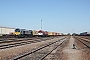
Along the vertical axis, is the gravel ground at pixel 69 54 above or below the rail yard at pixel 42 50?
below

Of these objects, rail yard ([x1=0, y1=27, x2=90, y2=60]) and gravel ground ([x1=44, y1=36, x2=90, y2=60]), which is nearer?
gravel ground ([x1=44, y1=36, x2=90, y2=60])

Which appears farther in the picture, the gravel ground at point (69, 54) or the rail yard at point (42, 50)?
the rail yard at point (42, 50)

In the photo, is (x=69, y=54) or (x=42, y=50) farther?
(x=42, y=50)

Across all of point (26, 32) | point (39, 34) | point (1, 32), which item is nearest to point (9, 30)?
point (1, 32)

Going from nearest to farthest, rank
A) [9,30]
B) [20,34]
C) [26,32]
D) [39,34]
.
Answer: [20,34], [26,32], [39,34], [9,30]

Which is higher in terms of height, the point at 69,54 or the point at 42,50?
the point at 42,50

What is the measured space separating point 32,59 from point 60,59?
1.98 meters

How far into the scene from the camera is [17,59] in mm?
12477

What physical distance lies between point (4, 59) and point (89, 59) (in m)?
5.99

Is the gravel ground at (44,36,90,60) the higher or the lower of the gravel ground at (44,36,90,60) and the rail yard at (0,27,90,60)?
the lower

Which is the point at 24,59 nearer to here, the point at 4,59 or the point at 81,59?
the point at 4,59

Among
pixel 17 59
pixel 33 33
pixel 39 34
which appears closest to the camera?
pixel 17 59

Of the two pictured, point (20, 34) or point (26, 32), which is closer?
point (20, 34)

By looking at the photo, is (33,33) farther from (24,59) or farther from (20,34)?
(24,59)
